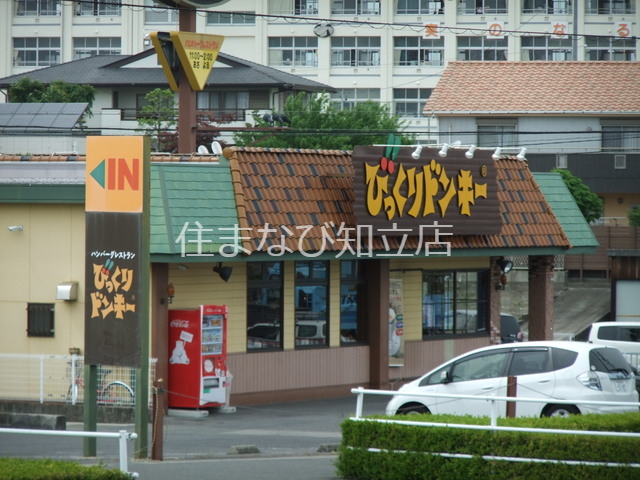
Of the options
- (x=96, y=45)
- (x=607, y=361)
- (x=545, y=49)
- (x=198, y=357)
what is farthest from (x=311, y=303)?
(x=96, y=45)

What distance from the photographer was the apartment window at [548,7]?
7038cm

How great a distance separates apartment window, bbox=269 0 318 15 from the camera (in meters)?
70.9

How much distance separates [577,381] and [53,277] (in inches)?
395

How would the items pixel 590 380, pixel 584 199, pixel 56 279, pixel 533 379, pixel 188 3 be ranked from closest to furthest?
pixel 590 380 < pixel 533 379 < pixel 56 279 < pixel 188 3 < pixel 584 199

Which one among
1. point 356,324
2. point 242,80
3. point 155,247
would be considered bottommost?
point 356,324

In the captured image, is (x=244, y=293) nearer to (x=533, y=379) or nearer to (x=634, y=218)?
(x=533, y=379)

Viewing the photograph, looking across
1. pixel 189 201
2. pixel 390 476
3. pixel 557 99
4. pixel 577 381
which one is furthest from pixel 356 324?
pixel 557 99

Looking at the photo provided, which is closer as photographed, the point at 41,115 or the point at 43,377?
the point at 43,377

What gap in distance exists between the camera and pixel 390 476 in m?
12.6

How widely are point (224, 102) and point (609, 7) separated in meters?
26.2

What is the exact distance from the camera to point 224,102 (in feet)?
203

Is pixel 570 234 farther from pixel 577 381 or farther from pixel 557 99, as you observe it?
pixel 557 99

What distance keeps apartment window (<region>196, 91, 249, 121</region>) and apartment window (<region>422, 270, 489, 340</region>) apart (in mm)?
37075

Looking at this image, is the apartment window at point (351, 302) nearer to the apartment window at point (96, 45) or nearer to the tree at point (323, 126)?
the tree at point (323, 126)
